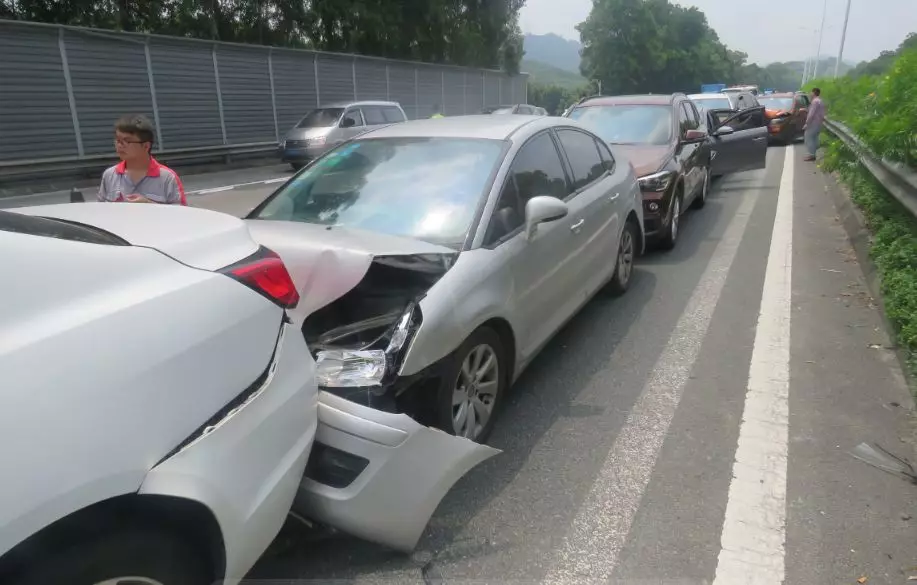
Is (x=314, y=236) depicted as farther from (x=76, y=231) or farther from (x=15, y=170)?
(x=15, y=170)

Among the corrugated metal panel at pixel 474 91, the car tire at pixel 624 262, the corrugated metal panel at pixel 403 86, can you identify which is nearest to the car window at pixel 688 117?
the car tire at pixel 624 262

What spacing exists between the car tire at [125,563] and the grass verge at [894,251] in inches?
158

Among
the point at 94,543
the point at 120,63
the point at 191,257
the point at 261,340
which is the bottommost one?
the point at 94,543

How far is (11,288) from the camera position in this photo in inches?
59.9

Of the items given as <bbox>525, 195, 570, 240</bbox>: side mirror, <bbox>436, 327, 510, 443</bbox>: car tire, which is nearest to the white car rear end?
<bbox>436, 327, 510, 443</bbox>: car tire

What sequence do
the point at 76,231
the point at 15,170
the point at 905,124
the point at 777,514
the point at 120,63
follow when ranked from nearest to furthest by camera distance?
1. the point at 76,231
2. the point at 777,514
3. the point at 905,124
4. the point at 15,170
5. the point at 120,63

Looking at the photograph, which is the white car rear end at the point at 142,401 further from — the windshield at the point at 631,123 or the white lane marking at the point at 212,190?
the white lane marking at the point at 212,190

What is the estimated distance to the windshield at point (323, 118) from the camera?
17984 mm

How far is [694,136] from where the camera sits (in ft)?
27.5

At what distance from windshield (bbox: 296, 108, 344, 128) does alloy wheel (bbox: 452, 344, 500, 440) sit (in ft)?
51.3

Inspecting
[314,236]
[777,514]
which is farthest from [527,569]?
[314,236]

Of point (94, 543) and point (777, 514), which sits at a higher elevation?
point (94, 543)

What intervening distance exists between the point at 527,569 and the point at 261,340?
133cm

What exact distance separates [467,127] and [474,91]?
35.0m
